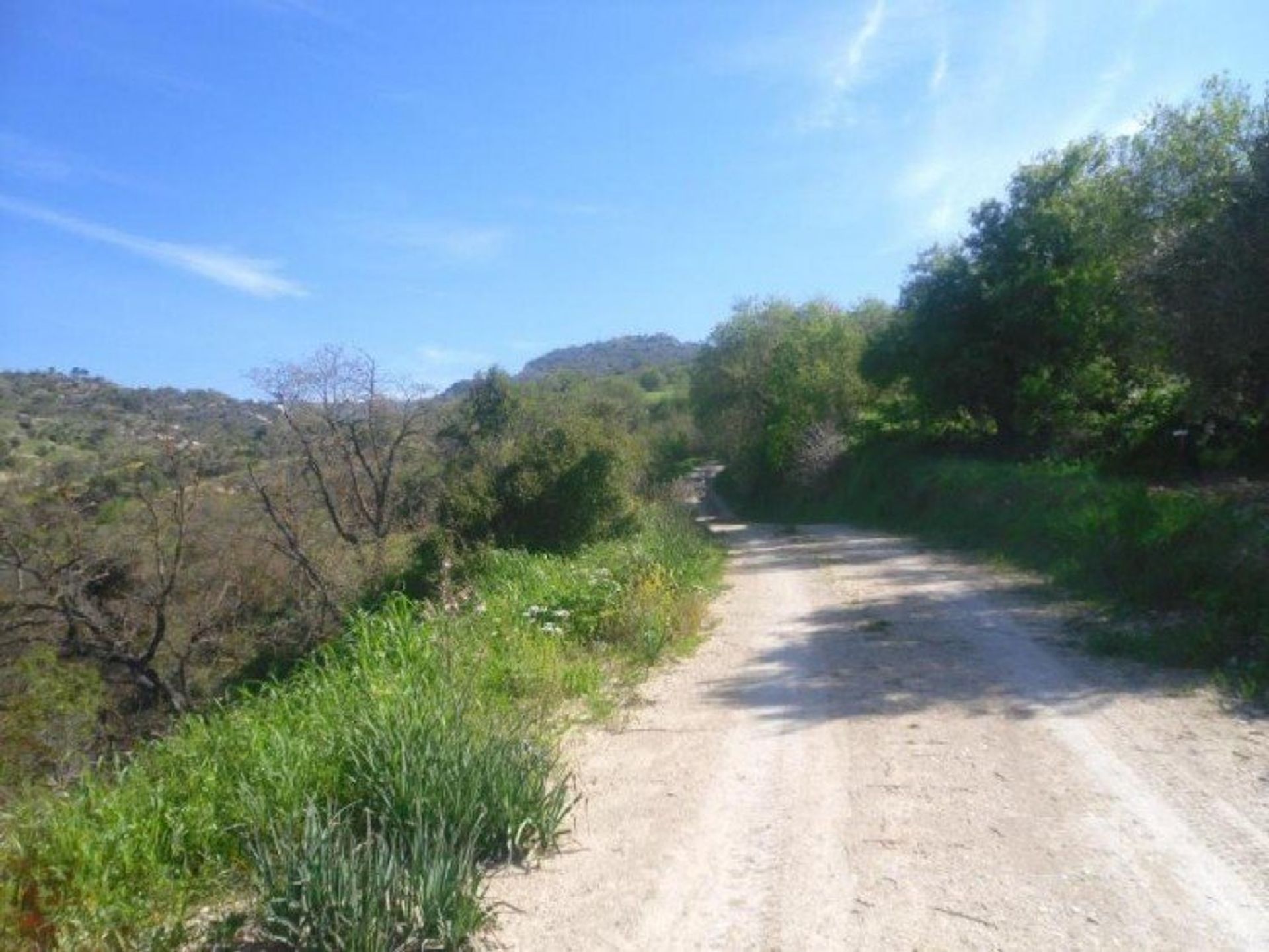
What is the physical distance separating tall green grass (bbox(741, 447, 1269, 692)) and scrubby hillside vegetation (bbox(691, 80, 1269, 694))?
4 centimetres

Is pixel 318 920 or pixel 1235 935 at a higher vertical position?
pixel 318 920

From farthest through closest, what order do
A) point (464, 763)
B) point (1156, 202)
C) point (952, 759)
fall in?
1. point (1156, 202)
2. point (952, 759)
3. point (464, 763)

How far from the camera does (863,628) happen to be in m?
11.4

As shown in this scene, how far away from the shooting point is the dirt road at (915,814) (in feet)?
14.2

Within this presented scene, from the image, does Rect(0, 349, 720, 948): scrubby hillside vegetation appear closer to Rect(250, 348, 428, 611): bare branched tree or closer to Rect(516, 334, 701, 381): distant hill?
Rect(250, 348, 428, 611): bare branched tree

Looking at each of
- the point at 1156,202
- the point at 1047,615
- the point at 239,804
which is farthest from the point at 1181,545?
the point at 1156,202

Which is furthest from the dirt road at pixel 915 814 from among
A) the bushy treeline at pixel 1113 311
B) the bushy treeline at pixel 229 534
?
the bushy treeline at pixel 229 534

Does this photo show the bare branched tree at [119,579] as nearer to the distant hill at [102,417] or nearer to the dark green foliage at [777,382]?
the distant hill at [102,417]

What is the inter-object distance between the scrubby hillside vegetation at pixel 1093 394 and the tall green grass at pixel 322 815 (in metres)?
6.14

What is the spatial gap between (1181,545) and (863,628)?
3738mm

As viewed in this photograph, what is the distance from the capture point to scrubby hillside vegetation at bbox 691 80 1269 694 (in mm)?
11133

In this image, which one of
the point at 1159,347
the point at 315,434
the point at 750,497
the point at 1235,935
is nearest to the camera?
the point at 1235,935

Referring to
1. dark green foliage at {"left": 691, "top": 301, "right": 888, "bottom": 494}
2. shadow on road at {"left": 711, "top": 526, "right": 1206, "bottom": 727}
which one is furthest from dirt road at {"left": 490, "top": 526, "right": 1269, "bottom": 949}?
dark green foliage at {"left": 691, "top": 301, "right": 888, "bottom": 494}

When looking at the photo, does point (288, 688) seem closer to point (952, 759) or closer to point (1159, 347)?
point (952, 759)
